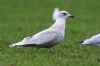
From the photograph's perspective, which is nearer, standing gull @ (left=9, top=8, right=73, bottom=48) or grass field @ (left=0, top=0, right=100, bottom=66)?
grass field @ (left=0, top=0, right=100, bottom=66)

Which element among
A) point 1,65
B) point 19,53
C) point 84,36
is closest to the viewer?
point 1,65

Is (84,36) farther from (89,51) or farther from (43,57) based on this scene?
(43,57)

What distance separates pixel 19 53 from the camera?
11867 mm

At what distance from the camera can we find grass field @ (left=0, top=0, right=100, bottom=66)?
10805 mm

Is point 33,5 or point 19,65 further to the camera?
point 33,5

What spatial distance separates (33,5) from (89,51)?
20.7m

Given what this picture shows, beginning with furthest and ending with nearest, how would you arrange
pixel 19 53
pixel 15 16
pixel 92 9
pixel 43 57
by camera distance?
pixel 92 9
pixel 15 16
pixel 19 53
pixel 43 57

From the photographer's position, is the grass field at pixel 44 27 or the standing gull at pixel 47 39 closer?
the grass field at pixel 44 27

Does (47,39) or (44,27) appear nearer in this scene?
(47,39)

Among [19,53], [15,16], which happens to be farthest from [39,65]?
[15,16]

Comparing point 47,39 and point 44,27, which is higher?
point 44,27

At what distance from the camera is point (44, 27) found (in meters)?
21.7

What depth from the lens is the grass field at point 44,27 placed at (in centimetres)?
1080

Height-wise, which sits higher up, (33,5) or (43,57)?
(33,5)
